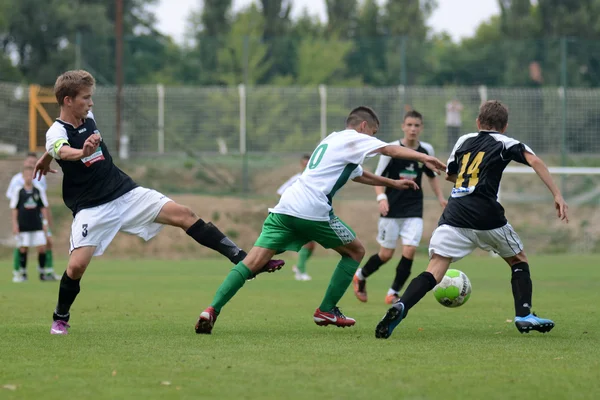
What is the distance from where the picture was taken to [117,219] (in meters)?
8.23

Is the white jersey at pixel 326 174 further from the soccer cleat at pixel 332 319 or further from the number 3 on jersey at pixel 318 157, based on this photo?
the soccer cleat at pixel 332 319

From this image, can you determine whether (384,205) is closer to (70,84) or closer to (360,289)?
(360,289)

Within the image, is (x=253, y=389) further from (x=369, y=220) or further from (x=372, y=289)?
(x=369, y=220)

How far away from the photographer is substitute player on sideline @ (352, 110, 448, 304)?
11797mm

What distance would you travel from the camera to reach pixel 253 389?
18.3ft

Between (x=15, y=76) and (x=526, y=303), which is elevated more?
(x=15, y=76)

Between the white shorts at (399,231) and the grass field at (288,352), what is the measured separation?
763 millimetres

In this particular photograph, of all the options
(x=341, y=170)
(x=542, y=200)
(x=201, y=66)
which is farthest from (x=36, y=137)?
(x=341, y=170)

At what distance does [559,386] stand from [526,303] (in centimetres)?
267

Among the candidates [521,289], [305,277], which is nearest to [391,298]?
[521,289]

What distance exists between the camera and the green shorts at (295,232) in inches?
325

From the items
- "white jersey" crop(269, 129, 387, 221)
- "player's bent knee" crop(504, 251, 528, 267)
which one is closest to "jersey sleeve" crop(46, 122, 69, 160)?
"white jersey" crop(269, 129, 387, 221)

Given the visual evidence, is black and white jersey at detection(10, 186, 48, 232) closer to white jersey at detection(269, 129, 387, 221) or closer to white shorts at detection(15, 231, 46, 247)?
white shorts at detection(15, 231, 46, 247)

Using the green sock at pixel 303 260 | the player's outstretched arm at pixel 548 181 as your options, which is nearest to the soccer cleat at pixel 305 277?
the green sock at pixel 303 260
